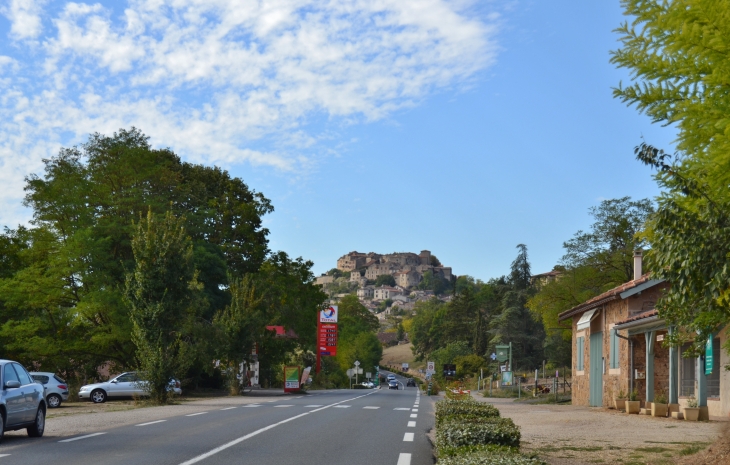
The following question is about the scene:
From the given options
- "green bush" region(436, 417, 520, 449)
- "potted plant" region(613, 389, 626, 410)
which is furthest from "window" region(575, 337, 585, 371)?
"green bush" region(436, 417, 520, 449)

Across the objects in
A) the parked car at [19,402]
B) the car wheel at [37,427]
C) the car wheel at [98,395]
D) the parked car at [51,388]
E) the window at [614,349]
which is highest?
the window at [614,349]

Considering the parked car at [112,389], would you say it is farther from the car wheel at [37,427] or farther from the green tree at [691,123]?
the green tree at [691,123]

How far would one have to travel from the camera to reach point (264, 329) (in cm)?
4347

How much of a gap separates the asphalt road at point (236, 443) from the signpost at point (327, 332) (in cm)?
5092

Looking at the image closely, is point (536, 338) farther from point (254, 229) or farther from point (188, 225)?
point (188, 225)

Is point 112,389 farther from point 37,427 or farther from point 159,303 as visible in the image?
point 37,427

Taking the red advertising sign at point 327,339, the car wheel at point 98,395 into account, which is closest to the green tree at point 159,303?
the car wheel at point 98,395

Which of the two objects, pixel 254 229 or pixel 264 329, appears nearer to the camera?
pixel 264 329

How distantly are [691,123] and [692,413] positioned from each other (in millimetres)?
17861

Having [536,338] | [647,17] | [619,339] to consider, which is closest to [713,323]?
[647,17]

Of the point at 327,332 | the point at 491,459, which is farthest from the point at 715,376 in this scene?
the point at 327,332

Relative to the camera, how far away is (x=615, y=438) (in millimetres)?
16031

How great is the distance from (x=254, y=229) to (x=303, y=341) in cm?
1166

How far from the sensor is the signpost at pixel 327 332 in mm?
70688
